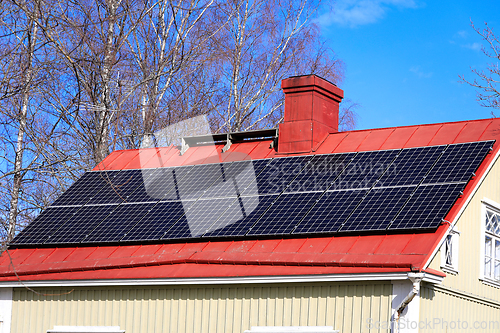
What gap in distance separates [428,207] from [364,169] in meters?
2.35

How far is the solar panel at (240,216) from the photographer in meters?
12.3

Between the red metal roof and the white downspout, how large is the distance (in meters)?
0.15

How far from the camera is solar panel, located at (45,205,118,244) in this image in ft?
44.8

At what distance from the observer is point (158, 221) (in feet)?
43.8

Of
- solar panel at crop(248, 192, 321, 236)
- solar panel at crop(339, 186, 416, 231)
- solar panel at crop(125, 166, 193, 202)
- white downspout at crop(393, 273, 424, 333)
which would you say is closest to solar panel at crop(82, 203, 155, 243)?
solar panel at crop(125, 166, 193, 202)

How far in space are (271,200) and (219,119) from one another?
51.9ft

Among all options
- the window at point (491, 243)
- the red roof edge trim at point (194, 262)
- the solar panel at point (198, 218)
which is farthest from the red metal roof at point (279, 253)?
the window at point (491, 243)

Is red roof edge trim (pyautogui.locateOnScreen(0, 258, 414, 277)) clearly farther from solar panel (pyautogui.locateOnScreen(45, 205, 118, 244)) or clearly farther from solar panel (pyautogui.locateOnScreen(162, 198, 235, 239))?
solar panel (pyautogui.locateOnScreen(45, 205, 118, 244))

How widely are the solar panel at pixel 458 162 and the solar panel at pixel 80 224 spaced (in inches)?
271

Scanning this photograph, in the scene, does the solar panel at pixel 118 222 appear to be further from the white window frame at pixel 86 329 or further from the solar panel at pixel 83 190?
the white window frame at pixel 86 329

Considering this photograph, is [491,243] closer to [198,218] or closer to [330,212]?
[330,212]

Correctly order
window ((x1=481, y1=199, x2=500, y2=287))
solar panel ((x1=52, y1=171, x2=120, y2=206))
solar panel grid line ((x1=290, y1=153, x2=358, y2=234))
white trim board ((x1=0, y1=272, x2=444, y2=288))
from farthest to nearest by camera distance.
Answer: solar panel ((x1=52, y1=171, x2=120, y2=206))
window ((x1=481, y1=199, x2=500, y2=287))
solar panel grid line ((x1=290, y1=153, x2=358, y2=234))
white trim board ((x1=0, y1=272, x2=444, y2=288))

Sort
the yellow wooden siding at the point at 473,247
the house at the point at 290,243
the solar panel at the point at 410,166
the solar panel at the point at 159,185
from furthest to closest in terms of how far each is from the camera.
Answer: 1. the solar panel at the point at 159,185
2. the solar panel at the point at 410,166
3. the yellow wooden siding at the point at 473,247
4. the house at the point at 290,243

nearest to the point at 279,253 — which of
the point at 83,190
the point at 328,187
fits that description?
the point at 328,187
